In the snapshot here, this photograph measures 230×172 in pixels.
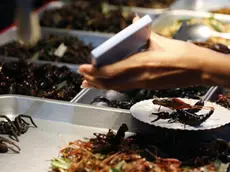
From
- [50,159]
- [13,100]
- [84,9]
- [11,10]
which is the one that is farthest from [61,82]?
[11,10]

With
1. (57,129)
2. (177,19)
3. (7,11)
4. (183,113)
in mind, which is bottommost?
(7,11)

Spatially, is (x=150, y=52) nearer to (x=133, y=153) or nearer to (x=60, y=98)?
(x=133, y=153)

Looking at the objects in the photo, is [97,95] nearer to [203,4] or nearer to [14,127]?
[14,127]

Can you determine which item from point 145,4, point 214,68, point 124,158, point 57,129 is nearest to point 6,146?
point 57,129

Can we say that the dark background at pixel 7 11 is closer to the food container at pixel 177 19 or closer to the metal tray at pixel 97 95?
the food container at pixel 177 19

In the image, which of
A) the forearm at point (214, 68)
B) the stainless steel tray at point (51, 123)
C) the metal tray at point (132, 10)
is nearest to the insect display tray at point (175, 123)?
the stainless steel tray at point (51, 123)

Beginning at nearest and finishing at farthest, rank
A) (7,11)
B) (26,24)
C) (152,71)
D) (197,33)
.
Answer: (152,71), (197,33), (26,24), (7,11)

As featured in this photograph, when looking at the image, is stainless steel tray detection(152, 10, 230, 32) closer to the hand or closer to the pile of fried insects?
the pile of fried insects
